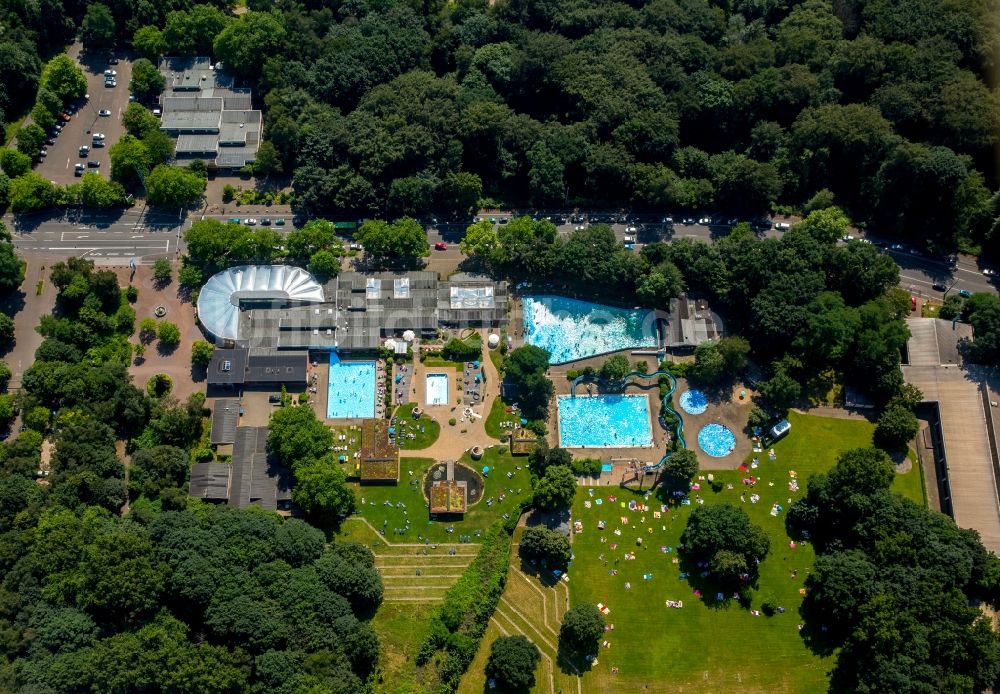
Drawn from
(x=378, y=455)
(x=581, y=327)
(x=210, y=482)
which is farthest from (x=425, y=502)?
(x=581, y=327)

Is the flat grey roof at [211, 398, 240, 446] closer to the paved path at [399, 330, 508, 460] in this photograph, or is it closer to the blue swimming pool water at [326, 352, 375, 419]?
the blue swimming pool water at [326, 352, 375, 419]

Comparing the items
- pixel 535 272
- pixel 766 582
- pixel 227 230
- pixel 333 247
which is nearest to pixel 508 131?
pixel 535 272

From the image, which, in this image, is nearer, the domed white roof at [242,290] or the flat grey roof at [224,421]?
the flat grey roof at [224,421]

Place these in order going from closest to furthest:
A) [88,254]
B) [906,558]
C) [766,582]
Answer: [906,558]
[766,582]
[88,254]

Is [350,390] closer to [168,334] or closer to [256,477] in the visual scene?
[256,477]

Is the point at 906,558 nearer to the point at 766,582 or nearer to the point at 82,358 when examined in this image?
the point at 766,582

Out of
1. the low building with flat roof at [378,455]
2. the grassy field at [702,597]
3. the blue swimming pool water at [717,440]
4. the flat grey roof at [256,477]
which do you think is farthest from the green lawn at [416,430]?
the blue swimming pool water at [717,440]

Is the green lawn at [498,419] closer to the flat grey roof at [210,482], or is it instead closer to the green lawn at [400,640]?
the green lawn at [400,640]
